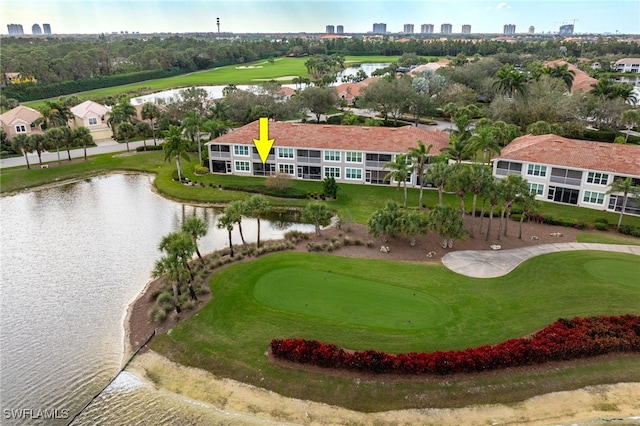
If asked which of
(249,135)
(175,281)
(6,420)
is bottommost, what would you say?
(6,420)

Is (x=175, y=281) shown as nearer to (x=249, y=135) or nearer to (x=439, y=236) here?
(x=439, y=236)

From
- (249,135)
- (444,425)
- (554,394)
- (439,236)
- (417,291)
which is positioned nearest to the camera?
(444,425)

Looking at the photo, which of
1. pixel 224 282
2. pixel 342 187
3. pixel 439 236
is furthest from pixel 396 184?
pixel 224 282

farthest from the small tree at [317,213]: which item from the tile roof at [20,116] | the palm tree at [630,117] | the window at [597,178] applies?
the tile roof at [20,116]

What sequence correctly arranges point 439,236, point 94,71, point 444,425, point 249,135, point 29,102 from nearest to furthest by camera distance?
1. point 444,425
2. point 439,236
3. point 249,135
4. point 29,102
5. point 94,71

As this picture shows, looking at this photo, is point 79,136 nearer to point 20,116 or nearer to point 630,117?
point 20,116

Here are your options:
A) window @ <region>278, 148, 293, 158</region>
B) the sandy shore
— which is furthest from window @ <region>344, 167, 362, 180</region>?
the sandy shore

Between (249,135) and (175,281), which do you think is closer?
(175,281)
